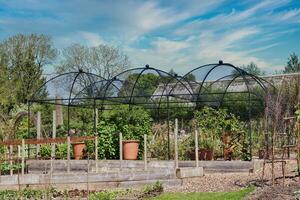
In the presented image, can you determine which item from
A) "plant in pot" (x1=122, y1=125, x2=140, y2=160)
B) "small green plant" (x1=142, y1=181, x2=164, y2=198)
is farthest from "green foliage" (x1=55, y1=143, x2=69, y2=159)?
"small green plant" (x1=142, y1=181, x2=164, y2=198)

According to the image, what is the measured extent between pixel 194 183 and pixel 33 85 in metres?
24.3

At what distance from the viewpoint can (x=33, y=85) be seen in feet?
108

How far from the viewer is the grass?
8.06 m

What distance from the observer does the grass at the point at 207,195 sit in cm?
806

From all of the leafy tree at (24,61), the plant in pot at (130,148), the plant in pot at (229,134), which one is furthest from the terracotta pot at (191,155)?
the leafy tree at (24,61)

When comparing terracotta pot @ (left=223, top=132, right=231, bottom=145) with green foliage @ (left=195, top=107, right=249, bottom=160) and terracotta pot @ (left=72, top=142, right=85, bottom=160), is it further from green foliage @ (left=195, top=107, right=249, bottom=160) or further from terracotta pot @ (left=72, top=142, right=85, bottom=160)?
terracotta pot @ (left=72, top=142, right=85, bottom=160)

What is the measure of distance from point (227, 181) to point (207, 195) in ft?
6.68

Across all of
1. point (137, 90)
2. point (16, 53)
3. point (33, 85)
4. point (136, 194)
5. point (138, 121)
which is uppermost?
point (16, 53)

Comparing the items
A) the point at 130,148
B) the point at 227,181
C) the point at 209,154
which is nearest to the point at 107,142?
the point at 130,148

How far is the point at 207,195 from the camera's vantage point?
855 cm

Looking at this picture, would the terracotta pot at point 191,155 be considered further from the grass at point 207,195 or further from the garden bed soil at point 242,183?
the grass at point 207,195

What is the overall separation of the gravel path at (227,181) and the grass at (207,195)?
0.58 m

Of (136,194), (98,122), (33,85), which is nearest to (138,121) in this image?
(98,122)

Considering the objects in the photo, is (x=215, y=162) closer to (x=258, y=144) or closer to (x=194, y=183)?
(x=194, y=183)
